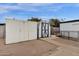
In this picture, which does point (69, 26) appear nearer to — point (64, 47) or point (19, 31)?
point (64, 47)

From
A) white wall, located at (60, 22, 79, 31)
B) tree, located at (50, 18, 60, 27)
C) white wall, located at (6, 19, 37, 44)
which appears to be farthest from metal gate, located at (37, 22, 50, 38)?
white wall, located at (60, 22, 79, 31)

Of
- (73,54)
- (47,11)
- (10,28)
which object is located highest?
(47,11)

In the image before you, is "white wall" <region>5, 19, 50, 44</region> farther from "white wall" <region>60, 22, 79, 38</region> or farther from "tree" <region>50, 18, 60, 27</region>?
"white wall" <region>60, 22, 79, 38</region>

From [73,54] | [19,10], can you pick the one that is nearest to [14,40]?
[19,10]

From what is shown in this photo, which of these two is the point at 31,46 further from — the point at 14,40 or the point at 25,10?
the point at 25,10

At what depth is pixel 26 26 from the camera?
14.0 meters

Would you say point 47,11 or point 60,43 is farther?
point 60,43

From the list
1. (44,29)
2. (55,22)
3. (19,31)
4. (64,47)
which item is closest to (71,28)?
(55,22)

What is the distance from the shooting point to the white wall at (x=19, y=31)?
42.2ft

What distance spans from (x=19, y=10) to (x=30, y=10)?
0.66 meters

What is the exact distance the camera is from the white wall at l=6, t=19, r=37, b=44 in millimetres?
12852

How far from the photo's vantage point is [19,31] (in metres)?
13.5

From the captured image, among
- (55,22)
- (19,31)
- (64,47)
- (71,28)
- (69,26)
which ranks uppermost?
(55,22)

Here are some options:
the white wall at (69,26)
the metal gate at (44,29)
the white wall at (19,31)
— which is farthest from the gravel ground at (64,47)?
the white wall at (19,31)
